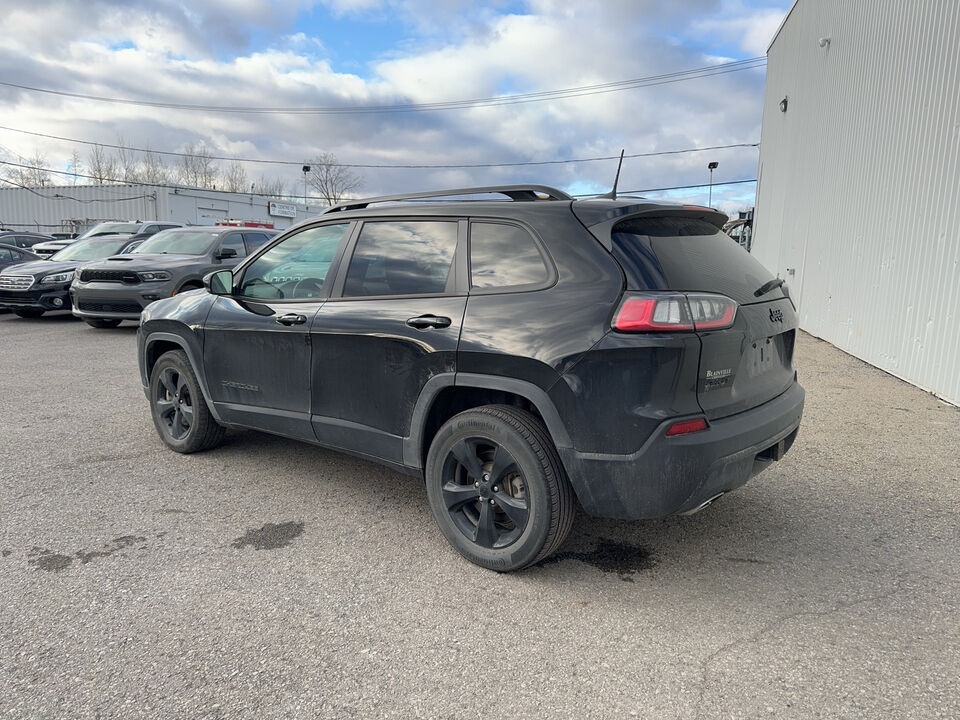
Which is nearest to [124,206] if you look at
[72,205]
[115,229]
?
[72,205]

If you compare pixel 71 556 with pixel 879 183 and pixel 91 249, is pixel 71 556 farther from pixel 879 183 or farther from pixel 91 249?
pixel 91 249

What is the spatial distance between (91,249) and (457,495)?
549 inches

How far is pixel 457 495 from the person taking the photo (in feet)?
10.8

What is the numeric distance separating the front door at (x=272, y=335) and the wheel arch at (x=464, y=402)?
88 cm

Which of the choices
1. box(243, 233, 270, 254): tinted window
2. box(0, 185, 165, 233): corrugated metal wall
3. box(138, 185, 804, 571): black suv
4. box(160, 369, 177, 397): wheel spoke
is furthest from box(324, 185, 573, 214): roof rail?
box(0, 185, 165, 233): corrugated metal wall

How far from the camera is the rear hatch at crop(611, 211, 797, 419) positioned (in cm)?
284

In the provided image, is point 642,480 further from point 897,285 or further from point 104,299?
point 104,299

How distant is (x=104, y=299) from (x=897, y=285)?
1147cm

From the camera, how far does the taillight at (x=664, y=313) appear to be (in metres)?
2.73

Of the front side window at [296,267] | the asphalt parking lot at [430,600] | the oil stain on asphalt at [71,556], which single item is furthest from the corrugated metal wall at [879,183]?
the oil stain on asphalt at [71,556]

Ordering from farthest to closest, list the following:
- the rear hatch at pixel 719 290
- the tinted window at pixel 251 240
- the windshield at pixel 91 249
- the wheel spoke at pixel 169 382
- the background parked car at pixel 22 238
A: the background parked car at pixel 22 238
the windshield at pixel 91 249
the tinted window at pixel 251 240
the wheel spoke at pixel 169 382
the rear hatch at pixel 719 290

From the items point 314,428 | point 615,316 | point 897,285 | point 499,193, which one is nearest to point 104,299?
point 314,428

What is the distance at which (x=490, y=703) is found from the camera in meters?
2.31

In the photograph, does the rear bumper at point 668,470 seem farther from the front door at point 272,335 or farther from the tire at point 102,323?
the tire at point 102,323
